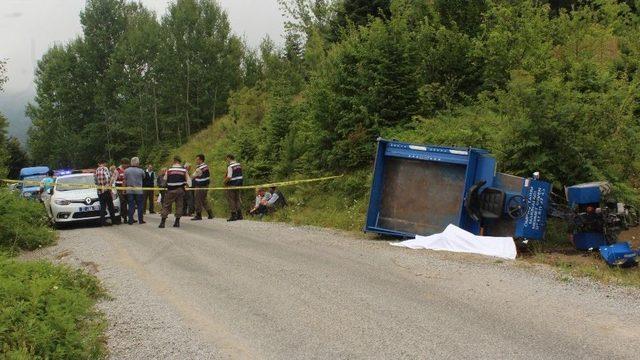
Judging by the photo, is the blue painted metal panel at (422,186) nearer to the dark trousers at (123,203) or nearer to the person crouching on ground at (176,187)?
the person crouching on ground at (176,187)

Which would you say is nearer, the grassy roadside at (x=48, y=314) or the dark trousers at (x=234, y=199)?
the grassy roadside at (x=48, y=314)

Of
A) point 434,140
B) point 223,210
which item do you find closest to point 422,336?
point 434,140

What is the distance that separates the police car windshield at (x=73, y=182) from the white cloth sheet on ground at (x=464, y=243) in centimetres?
1023

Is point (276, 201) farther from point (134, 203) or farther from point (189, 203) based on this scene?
point (189, 203)

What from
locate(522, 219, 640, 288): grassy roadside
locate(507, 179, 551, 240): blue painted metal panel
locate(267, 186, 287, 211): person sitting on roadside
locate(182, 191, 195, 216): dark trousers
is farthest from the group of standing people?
locate(522, 219, 640, 288): grassy roadside

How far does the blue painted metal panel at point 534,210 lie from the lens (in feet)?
31.2

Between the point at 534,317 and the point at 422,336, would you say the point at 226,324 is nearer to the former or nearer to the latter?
the point at 422,336

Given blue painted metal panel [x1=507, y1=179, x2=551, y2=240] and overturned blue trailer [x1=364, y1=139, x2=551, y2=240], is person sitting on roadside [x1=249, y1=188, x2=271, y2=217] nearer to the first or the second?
overturned blue trailer [x1=364, y1=139, x2=551, y2=240]

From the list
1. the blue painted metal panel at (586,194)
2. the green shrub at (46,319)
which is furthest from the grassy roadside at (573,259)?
the green shrub at (46,319)

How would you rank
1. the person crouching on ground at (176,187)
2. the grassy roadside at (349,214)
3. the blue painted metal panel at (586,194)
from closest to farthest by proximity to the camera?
1. the grassy roadside at (349,214)
2. the blue painted metal panel at (586,194)
3. the person crouching on ground at (176,187)

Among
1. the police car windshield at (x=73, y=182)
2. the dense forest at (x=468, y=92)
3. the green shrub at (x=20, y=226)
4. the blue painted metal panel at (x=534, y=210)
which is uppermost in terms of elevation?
the dense forest at (x=468, y=92)

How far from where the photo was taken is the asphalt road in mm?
5141

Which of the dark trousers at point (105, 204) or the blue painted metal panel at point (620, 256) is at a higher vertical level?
the blue painted metal panel at point (620, 256)

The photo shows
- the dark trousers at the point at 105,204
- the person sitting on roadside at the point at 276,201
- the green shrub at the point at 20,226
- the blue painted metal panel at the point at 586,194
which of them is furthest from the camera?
the person sitting on roadside at the point at 276,201
